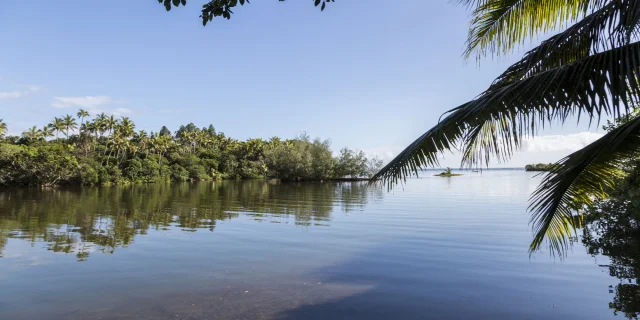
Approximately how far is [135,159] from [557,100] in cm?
7165

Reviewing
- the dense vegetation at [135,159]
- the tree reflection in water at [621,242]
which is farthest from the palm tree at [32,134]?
the tree reflection in water at [621,242]

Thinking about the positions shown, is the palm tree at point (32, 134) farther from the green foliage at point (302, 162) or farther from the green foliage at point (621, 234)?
the green foliage at point (621, 234)

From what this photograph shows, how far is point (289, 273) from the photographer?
8.97 m

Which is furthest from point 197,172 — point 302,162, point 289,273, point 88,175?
point 289,273

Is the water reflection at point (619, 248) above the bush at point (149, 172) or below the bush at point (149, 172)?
below

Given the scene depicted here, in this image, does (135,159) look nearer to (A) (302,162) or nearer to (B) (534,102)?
(A) (302,162)

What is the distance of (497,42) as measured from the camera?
4.80 meters

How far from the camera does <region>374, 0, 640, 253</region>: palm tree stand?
2.79m

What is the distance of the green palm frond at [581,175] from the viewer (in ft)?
10.9

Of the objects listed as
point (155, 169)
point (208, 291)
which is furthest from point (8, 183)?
point (208, 291)

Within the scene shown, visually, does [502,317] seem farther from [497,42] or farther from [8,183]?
[8,183]

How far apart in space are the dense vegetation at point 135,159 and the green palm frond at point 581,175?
56.0 meters

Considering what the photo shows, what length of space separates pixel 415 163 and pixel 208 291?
5.84 metres

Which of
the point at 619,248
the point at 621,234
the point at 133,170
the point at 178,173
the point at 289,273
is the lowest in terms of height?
the point at 289,273
